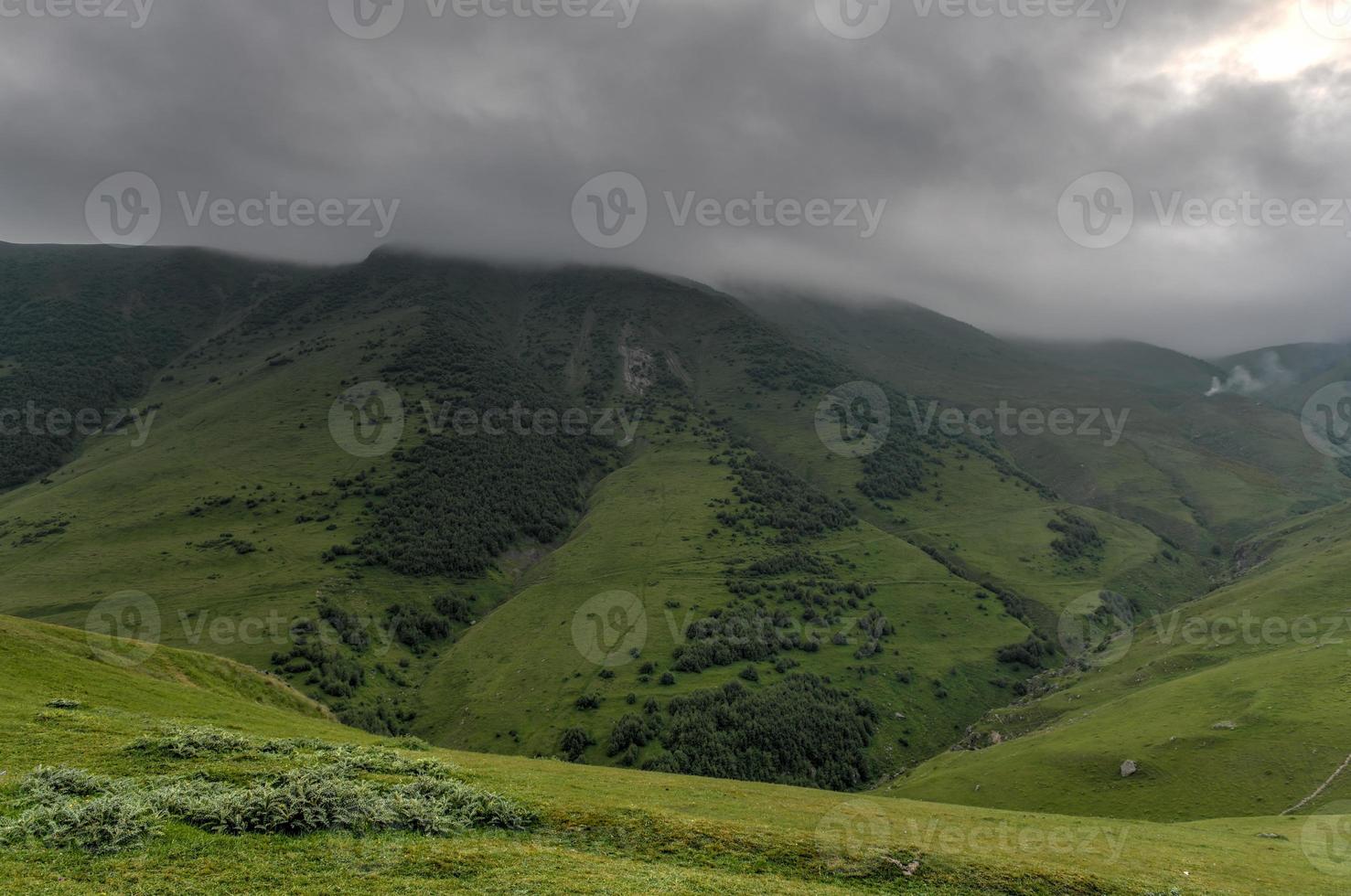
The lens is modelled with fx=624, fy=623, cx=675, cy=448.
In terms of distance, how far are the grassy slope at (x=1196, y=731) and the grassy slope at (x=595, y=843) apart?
35.2ft

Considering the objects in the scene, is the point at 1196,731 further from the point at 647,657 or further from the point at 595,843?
the point at 647,657

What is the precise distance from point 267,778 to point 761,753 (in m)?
69.4

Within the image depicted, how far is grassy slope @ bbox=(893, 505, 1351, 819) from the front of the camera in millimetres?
50625

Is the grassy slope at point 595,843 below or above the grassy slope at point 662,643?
above

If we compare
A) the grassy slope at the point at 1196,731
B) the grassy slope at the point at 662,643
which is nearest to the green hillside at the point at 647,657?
the grassy slope at the point at 1196,731

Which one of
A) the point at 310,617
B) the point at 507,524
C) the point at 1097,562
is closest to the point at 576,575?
the point at 507,524

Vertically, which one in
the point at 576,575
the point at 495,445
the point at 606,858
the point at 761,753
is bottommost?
the point at 761,753

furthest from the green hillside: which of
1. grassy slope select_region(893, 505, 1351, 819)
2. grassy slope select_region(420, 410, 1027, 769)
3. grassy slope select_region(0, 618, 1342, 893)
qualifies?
grassy slope select_region(420, 410, 1027, 769)

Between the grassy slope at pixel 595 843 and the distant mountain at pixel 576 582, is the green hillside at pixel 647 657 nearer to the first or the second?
the grassy slope at pixel 595 843

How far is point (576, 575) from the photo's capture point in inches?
5384

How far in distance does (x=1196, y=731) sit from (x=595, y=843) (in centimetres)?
6230

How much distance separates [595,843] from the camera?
23.3 m

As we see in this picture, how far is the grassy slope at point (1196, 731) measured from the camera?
166 ft

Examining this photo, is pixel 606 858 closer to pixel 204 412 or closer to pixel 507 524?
pixel 507 524
